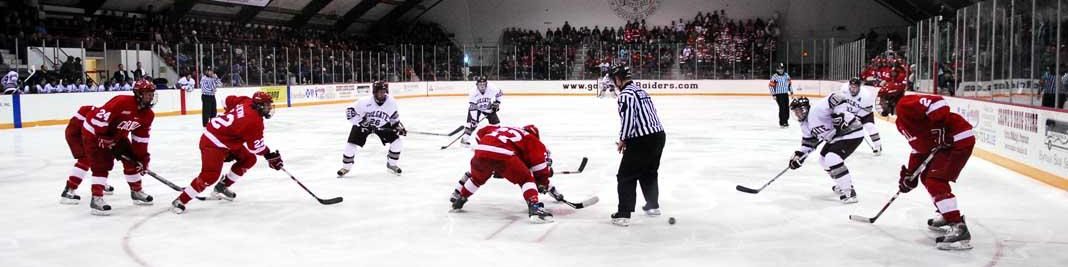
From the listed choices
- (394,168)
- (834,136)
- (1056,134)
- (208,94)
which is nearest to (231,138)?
(394,168)

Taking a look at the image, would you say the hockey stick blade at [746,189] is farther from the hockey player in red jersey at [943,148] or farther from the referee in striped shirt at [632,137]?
the hockey player in red jersey at [943,148]

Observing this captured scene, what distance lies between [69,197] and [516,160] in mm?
3451

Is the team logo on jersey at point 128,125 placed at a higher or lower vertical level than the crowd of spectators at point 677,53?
lower

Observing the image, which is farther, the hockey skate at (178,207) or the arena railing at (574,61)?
the arena railing at (574,61)

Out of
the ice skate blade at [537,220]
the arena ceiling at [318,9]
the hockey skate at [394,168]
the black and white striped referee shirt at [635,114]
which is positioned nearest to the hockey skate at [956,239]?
the black and white striped referee shirt at [635,114]

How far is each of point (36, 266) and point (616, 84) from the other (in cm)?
334

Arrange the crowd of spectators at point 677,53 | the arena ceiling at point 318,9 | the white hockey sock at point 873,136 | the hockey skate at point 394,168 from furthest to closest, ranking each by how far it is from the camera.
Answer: the crowd of spectators at point 677,53 → the arena ceiling at point 318,9 → the white hockey sock at point 873,136 → the hockey skate at point 394,168

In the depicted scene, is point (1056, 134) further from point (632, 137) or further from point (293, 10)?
point (293, 10)

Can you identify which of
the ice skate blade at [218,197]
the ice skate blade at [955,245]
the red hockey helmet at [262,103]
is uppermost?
the red hockey helmet at [262,103]

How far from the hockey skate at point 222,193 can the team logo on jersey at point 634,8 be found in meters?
29.2

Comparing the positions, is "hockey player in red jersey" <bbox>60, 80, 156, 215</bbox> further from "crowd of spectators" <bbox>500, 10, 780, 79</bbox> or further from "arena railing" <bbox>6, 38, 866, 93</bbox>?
"crowd of spectators" <bbox>500, 10, 780, 79</bbox>

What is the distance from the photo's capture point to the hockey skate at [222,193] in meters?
6.42

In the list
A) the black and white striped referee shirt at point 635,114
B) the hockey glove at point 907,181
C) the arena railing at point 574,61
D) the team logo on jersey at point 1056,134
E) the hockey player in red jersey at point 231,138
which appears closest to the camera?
the hockey glove at point 907,181

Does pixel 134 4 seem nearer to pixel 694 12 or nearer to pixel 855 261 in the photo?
pixel 694 12
